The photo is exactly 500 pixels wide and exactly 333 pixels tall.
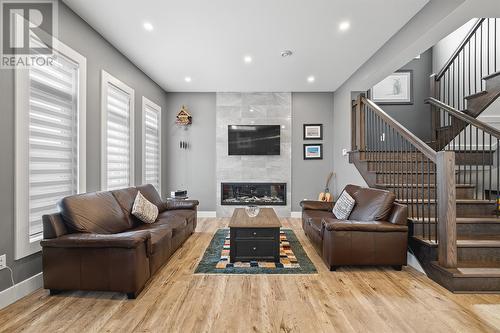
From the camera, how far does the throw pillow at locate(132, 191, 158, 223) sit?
11.1ft

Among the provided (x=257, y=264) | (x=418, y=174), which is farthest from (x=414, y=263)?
(x=257, y=264)

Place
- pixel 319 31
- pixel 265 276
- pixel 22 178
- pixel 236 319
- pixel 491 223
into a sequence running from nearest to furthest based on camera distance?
1. pixel 236 319
2. pixel 22 178
3. pixel 265 276
4. pixel 491 223
5. pixel 319 31

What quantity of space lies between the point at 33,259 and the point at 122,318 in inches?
46.7

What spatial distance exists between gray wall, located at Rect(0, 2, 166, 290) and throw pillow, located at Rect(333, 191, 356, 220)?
334cm

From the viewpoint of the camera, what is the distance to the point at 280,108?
598cm

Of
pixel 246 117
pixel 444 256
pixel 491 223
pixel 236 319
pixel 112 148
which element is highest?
pixel 246 117

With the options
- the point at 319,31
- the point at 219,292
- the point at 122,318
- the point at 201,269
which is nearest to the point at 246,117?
the point at 319,31

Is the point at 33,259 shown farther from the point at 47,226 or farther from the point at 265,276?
the point at 265,276

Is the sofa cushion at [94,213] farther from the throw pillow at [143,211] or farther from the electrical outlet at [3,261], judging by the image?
the electrical outlet at [3,261]

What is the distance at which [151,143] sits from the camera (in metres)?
5.25

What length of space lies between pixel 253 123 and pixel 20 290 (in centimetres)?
476

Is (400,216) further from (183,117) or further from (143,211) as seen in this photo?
(183,117)

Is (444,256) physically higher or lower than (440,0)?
lower

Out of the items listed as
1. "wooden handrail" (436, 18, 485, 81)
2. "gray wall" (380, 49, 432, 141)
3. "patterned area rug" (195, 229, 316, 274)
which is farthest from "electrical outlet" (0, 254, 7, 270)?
"gray wall" (380, 49, 432, 141)
